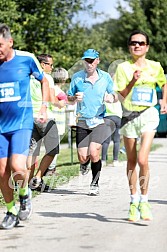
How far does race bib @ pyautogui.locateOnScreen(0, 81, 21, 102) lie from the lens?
689cm

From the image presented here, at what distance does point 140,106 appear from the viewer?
7379 millimetres

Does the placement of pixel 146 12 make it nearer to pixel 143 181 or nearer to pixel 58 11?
pixel 58 11

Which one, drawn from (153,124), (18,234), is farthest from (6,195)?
(153,124)

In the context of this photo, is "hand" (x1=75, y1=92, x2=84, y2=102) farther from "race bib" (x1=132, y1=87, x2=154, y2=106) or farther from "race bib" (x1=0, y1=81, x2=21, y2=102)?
"race bib" (x1=0, y1=81, x2=21, y2=102)

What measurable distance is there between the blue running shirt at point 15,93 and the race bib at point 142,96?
1.12 m

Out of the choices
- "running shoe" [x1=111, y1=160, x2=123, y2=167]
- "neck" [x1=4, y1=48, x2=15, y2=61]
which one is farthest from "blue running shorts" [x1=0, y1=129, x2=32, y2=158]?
"running shoe" [x1=111, y1=160, x2=123, y2=167]

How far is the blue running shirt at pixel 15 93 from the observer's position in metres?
6.89

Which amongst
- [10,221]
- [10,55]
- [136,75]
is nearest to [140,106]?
[136,75]

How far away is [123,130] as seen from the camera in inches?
294

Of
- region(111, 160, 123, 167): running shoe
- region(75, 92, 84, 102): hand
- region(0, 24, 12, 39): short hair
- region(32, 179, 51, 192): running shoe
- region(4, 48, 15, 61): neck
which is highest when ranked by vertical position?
region(0, 24, 12, 39): short hair

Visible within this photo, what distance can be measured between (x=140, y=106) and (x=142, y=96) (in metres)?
0.14

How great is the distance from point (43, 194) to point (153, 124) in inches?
118

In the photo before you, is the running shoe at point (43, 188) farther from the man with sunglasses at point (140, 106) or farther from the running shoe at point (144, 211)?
the running shoe at point (144, 211)

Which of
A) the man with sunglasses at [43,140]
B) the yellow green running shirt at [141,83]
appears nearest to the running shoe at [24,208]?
the yellow green running shirt at [141,83]
